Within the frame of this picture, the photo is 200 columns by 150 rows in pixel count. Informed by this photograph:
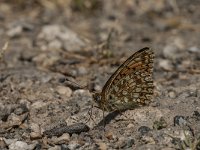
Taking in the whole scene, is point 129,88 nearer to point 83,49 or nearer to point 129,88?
point 129,88

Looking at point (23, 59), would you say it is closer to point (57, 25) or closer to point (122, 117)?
point (57, 25)

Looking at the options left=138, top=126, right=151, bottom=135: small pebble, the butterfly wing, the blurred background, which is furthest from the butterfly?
left=138, top=126, right=151, bottom=135: small pebble

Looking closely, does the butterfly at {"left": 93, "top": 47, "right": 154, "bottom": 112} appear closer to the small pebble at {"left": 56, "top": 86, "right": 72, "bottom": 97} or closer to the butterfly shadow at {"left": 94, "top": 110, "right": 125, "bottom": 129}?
the butterfly shadow at {"left": 94, "top": 110, "right": 125, "bottom": 129}

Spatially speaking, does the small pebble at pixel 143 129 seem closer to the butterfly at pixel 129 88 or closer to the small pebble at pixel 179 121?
the small pebble at pixel 179 121

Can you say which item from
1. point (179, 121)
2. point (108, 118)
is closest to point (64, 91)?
point (108, 118)

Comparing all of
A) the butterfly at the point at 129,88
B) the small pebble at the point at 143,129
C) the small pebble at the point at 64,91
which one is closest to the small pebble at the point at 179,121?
the small pebble at the point at 143,129

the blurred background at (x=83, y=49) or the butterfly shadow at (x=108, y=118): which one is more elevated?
the blurred background at (x=83, y=49)

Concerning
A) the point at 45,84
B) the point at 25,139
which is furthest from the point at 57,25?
the point at 25,139

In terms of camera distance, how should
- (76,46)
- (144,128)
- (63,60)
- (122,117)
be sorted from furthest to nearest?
(76,46), (63,60), (122,117), (144,128)
